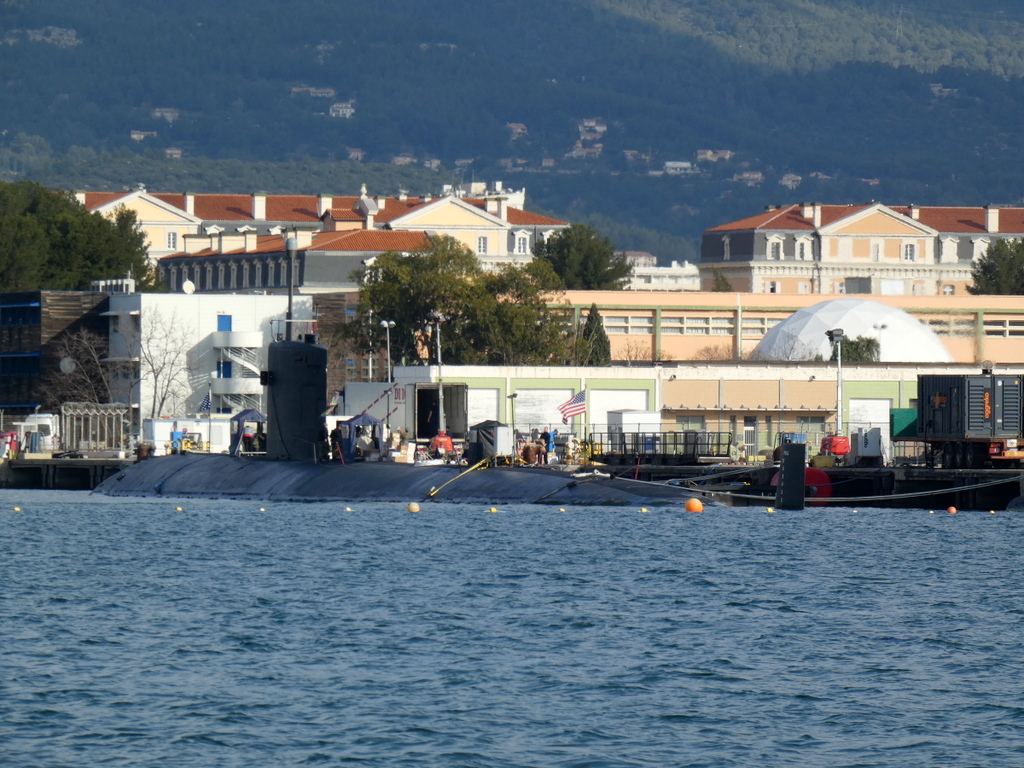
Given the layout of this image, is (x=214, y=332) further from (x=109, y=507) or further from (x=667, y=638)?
(x=667, y=638)

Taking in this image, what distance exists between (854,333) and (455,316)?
18373 millimetres

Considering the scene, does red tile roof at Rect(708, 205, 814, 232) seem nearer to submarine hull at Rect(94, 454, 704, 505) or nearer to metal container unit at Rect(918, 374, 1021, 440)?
metal container unit at Rect(918, 374, 1021, 440)

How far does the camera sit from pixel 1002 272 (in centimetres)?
12550

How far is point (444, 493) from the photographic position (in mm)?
43219

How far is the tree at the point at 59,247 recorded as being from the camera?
94500mm

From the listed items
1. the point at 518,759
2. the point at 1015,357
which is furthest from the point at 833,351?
the point at 518,759

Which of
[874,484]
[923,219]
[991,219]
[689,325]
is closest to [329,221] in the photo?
[923,219]

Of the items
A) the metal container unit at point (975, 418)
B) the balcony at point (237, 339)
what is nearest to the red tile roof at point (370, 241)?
the balcony at point (237, 339)

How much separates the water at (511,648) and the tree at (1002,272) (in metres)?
88.3

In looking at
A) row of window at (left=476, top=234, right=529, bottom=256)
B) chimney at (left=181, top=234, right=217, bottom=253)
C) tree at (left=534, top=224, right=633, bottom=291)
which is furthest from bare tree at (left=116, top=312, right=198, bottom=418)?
row of window at (left=476, top=234, right=529, bottom=256)

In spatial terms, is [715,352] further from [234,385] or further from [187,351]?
[187,351]

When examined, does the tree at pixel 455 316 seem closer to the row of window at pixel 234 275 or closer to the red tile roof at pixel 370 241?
the red tile roof at pixel 370 241

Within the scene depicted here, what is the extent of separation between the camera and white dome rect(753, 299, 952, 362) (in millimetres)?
82125

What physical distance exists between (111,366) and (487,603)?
191 ft
